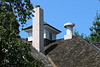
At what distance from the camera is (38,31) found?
64.2 feet

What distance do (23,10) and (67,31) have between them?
1198cm

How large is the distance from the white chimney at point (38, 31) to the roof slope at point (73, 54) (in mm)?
1267

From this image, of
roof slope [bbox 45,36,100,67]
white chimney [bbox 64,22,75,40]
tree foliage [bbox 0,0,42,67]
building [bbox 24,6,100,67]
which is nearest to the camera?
tree foliage [bbox 0,0,42,67]

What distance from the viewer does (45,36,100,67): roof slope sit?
50.6 ft

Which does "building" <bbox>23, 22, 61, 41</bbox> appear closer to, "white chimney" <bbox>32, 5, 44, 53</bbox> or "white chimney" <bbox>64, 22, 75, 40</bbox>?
"white chimney" <bbox>64, 22, 75, 40</bbox>

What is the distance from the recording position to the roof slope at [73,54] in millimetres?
15430

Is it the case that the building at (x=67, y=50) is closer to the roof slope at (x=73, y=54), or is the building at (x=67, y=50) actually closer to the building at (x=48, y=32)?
the roof slope at (x=73, y=54)

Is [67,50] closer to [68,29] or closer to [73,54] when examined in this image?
[73,54]

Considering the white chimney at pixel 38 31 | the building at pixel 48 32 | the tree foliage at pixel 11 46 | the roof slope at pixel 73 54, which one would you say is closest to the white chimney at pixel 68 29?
the roof slope at pixel 73 54

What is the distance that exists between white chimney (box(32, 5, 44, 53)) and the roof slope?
127 cm

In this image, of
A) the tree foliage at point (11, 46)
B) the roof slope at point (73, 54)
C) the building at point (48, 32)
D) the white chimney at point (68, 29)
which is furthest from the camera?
the building at point (48, 32)

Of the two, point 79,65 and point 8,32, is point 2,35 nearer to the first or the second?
point 8,32

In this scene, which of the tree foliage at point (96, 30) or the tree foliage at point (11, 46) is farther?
the tree foliage at point (96, 30)

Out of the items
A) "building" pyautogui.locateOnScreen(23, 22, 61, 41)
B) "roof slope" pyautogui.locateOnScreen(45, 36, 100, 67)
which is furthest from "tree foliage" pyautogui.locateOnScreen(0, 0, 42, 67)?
"building" pyautogui.locateOnScreen(23, 22, 61, 41)
